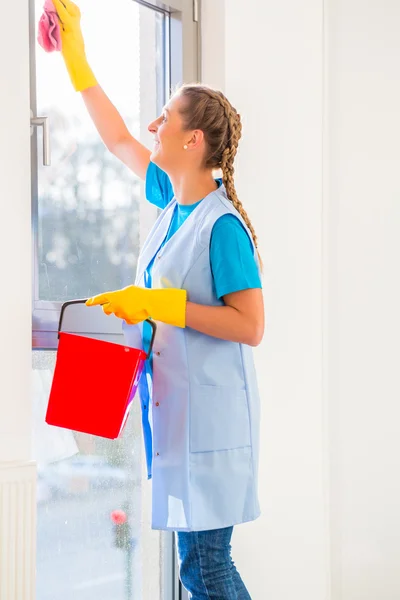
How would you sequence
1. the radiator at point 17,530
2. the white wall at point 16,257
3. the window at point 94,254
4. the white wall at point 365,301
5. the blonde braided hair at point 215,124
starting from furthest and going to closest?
the white wall at point 365,301, the window at point 94,254, the blonde braided hair at point 215,124, the white wall at point 16,257, the radiator at point 17,530

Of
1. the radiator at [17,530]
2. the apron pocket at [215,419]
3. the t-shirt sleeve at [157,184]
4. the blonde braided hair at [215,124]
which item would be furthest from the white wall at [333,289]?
the radiator at [17,530]

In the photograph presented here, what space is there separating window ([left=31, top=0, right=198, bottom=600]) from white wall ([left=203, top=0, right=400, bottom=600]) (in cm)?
41

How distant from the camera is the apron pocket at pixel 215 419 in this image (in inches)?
73.2

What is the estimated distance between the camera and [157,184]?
2.17 m

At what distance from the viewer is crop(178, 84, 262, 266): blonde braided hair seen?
1965mm

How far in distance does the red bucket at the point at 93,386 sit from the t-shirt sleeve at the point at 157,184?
505 millimetres

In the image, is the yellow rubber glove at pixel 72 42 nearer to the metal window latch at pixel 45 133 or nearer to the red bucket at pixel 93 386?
the metal window latch at pixel 45 133

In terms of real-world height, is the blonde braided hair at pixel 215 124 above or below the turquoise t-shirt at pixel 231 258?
above

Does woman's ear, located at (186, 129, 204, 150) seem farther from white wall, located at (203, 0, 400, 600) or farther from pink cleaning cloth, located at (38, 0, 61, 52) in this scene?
white wall, located at (203, 0, 400, 600)

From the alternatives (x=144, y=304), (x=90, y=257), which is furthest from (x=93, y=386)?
(x=90, y=257)

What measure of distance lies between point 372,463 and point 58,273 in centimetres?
135

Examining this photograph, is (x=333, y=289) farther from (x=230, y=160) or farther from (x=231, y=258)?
(x=231, y=258)

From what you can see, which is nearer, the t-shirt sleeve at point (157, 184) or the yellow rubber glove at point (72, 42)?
the yellow rubber glove at point (72, 42)

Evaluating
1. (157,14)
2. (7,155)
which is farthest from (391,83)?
(7,155)
